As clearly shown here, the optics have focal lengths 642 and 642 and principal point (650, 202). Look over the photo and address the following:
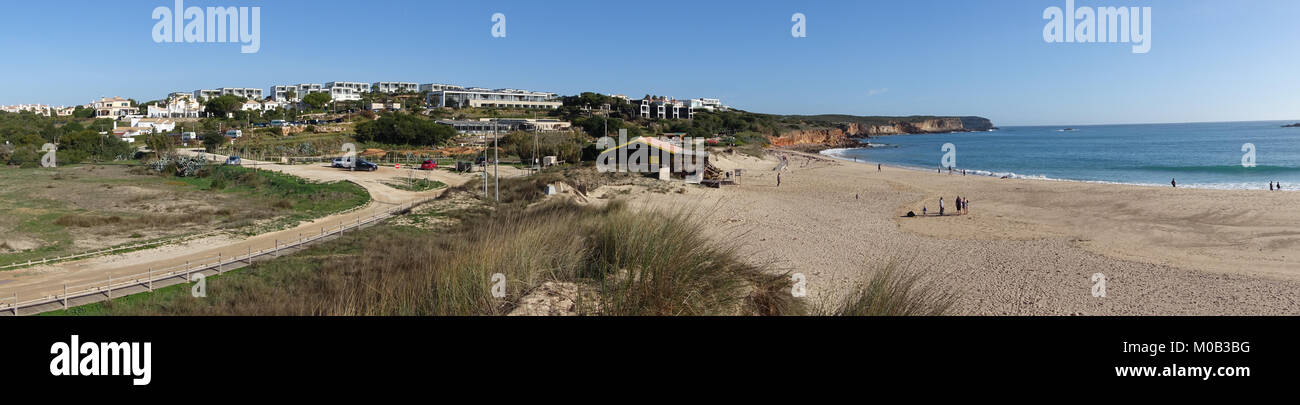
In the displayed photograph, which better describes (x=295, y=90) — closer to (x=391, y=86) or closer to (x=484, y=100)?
(x=391, y=86)

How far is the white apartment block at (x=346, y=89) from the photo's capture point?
126 m

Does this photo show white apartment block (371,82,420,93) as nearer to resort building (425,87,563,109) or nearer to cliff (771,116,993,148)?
resort building (425,87,563,109)

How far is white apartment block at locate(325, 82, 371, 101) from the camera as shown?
125794 mm

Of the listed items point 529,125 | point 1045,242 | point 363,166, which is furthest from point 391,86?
point 1045,242

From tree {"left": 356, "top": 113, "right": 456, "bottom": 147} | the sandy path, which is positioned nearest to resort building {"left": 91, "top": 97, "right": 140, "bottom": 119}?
tree {"left": 356, "top": 113, "right": 456, "bottom": 147}

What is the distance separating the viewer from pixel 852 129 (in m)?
137

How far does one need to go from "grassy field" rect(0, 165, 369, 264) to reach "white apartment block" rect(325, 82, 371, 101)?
95.4 metres

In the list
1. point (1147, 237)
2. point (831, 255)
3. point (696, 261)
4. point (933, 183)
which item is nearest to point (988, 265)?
point (831, 255)

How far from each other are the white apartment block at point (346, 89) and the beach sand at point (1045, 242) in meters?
114

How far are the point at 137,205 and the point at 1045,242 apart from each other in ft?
95.4

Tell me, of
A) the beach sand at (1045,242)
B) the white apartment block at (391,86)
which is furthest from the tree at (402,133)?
the white apartment block at (391,86)
